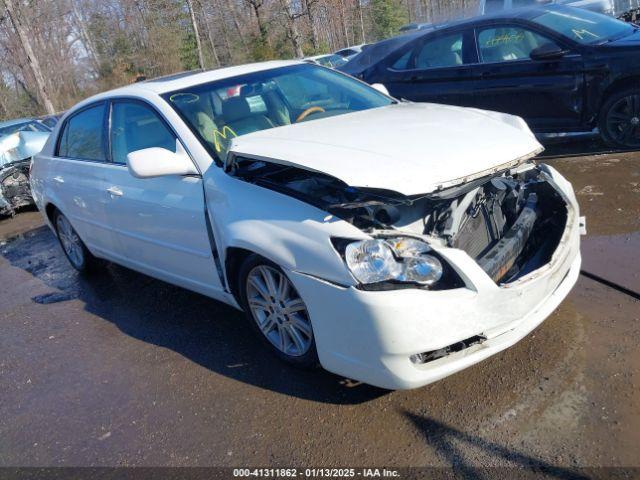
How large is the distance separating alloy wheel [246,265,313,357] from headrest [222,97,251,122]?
119cm

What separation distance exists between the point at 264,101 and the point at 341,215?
1640mm

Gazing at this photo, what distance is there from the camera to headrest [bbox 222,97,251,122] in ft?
12.4

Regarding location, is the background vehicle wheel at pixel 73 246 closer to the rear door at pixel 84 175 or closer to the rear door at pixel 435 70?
the rear door at pixel 84 175

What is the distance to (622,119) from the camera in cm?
578

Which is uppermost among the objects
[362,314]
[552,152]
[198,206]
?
[198,206]

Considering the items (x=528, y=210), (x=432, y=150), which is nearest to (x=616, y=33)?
(x=528, y=210)

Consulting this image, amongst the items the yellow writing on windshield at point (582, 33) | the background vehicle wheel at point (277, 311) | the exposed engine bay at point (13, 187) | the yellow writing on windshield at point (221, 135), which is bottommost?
the exposed engine bay at point (13, 187)

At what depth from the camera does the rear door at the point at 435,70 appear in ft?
21.7

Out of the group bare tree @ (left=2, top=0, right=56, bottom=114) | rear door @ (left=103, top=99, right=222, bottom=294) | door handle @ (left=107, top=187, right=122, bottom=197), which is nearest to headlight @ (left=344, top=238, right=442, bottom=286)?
rear door @ (left=103, top=99, right=222, bottom=294)

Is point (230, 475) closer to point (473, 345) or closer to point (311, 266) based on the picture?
point (311, 266)

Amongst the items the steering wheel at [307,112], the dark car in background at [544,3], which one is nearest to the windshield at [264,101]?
the steering wheel at [307,112]

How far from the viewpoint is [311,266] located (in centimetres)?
266

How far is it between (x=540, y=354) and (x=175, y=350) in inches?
87.6

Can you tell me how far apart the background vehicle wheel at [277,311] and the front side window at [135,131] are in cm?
108
